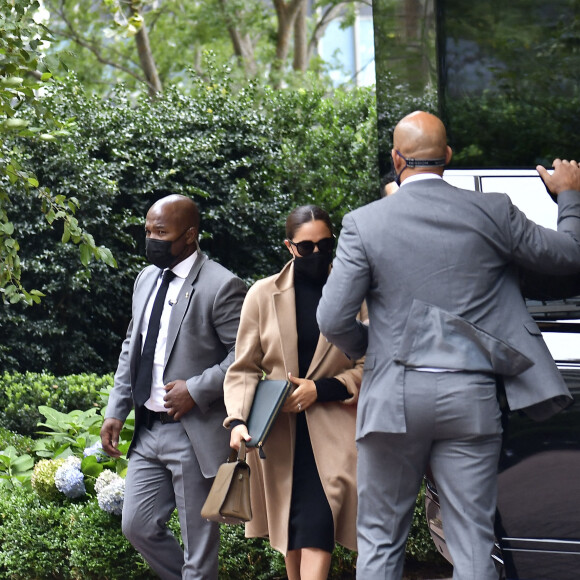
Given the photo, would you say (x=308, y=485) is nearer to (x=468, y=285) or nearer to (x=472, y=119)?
(x=468, y=285)

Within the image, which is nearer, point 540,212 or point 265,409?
point 540,212

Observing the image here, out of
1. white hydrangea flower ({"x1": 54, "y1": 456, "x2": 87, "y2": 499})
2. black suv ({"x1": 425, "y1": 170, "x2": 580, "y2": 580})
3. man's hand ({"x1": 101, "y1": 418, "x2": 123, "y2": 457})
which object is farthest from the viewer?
white hydrangea flower ({"x1": 54, "y1": 456, "x2": 87, "y2": 499})

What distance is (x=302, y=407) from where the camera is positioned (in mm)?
4086

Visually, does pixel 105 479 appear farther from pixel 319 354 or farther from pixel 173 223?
pixel 319 354

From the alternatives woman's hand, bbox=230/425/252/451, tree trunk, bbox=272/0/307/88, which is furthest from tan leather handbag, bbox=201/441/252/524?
tree trunk, bbox=272/0/307/88

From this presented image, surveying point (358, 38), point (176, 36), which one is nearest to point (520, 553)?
point (176, 36)

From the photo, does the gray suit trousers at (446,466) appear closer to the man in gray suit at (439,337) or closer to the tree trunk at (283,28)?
the man in gray suit at (439,337)

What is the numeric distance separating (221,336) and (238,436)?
2.23 feet

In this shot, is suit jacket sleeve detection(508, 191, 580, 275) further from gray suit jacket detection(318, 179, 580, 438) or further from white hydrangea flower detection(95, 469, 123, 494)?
white hydrangea flower detection(95, 469, 123, 494)

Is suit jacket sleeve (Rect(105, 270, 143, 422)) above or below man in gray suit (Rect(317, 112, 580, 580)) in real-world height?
below

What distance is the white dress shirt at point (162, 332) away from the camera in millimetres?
4562

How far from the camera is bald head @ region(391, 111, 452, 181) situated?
3.52m

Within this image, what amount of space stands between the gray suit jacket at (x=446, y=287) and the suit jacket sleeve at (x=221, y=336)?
3.50 ft

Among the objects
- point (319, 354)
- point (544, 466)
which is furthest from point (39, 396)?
point (544, 466)
